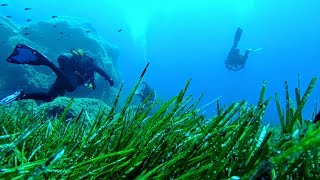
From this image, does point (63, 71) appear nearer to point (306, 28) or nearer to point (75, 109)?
point (75, 109)

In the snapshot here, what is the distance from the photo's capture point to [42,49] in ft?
77.8

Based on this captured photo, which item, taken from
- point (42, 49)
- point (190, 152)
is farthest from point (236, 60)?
point (190, 152)

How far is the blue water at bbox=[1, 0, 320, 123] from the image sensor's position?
150875 millimetres

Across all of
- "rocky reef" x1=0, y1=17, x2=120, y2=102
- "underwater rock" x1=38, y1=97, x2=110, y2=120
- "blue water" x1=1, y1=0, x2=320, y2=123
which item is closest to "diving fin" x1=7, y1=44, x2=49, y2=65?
"underwater rock" x1=38, y1=97, x2=110, y2=120

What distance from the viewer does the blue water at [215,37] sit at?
495 ft

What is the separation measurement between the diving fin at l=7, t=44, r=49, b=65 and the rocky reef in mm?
9816

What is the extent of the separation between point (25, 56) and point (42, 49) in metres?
17.2

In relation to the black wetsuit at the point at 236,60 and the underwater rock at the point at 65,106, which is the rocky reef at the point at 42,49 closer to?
the underwater rock at the point at 65,106

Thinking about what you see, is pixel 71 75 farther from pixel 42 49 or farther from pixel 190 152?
pixel 42 49

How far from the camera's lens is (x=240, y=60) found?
62.6 feet

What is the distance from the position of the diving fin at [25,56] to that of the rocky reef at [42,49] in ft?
32.2

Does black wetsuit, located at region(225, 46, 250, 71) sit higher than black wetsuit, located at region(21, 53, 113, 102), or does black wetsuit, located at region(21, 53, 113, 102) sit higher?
black wetsuit, located at region(225, 46, 250, 71)

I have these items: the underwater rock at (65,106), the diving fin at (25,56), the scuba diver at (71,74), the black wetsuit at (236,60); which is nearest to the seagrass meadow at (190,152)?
the diving fin at (25,56)

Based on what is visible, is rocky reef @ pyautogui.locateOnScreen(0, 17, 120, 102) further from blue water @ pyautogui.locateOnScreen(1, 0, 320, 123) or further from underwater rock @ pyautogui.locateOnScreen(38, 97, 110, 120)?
blue water @ pyautogui.locateOnScreen(1, 0, 320, 123)
